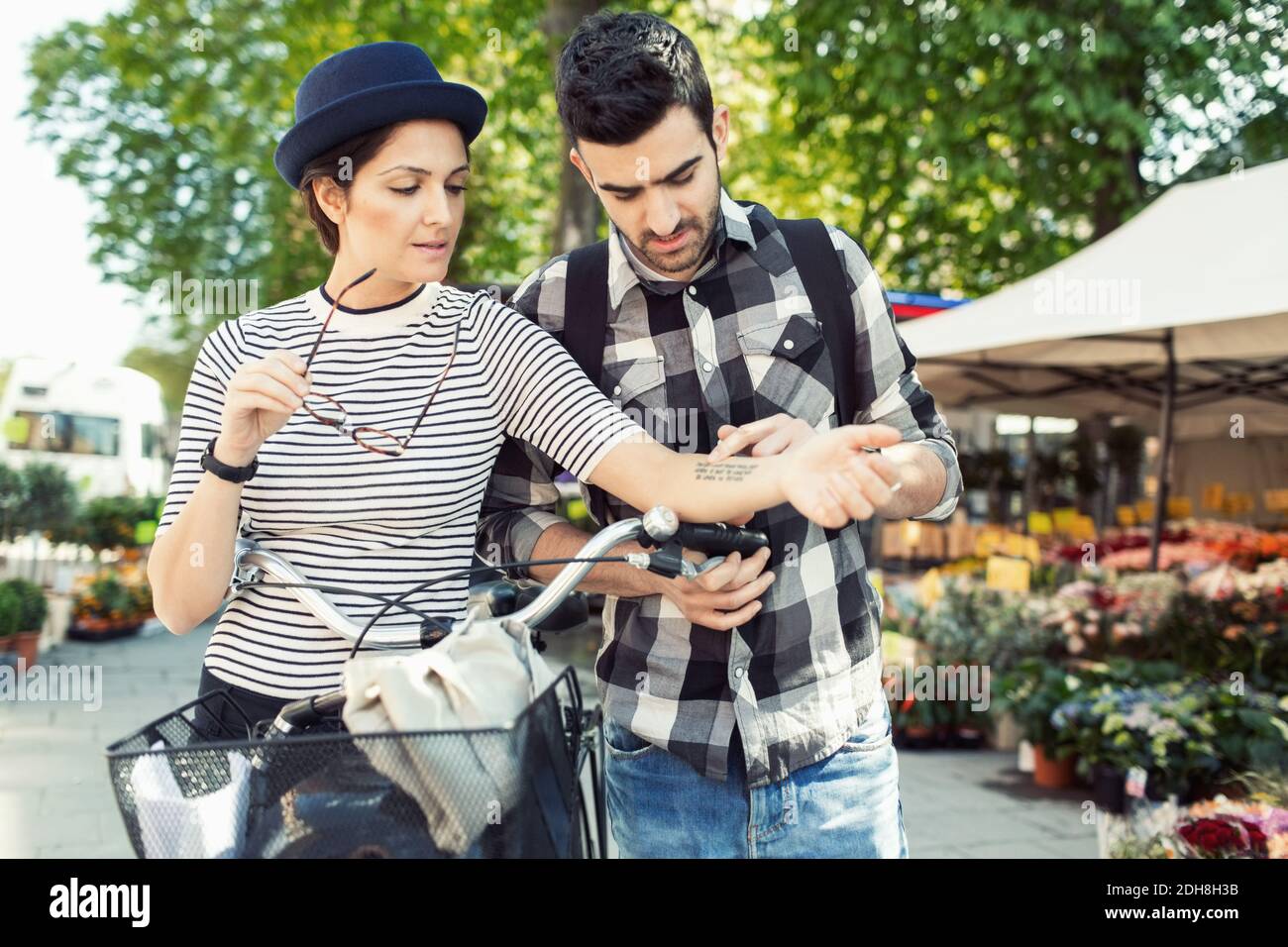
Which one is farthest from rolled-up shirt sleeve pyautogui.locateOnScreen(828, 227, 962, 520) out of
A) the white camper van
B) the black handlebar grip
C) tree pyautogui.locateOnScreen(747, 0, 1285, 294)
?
the white camper van

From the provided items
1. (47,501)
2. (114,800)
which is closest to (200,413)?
(114,800)

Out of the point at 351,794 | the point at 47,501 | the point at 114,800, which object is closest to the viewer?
the point at 351,794

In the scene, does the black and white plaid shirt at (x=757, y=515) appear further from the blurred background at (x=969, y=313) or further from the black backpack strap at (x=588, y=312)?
the blurred background at (x=969, y=313)

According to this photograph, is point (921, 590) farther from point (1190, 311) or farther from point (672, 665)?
point (672, 665)

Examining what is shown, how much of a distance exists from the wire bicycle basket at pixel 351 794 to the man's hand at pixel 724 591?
1.56 feet

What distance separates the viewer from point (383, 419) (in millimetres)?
1908

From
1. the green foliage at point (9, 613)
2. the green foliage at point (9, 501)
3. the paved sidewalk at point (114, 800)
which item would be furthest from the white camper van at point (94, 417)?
the paved sidewalk at point (114, 800)

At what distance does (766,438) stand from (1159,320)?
5243 mm

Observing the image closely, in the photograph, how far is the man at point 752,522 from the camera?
6.74ft

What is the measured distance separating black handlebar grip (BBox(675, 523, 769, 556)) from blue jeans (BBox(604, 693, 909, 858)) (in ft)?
1.37

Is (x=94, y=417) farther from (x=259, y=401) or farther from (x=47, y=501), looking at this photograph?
(x=259, y=401)

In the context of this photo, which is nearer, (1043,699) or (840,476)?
(840,476)

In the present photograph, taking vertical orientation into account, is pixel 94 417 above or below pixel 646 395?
above
